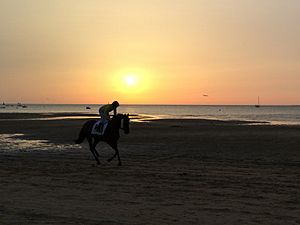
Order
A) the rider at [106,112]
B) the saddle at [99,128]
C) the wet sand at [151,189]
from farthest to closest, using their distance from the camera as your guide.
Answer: the saddle at [99,128] → the rider at [106,112] → the wet sand at [151,189]

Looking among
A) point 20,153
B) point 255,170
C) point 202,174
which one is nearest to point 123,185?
point 202,174

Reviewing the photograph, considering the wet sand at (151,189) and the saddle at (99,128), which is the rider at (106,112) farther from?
the wet sand at (151,189)

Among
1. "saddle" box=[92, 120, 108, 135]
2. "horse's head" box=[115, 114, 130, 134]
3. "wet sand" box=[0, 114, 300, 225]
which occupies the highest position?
"horse's head" box=[115, 114, 130, 134]

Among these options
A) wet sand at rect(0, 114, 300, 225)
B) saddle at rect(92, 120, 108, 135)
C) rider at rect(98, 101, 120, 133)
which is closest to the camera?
wet sand at rect(0, 114, 300, 225)

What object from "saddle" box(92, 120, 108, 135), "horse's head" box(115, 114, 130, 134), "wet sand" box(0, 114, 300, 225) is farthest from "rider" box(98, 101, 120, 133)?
"wet sand" box(0, 114, 300, 225)

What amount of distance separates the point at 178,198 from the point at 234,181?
2.97 metres

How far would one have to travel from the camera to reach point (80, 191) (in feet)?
36.8

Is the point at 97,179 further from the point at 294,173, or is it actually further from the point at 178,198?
the point at 294,173

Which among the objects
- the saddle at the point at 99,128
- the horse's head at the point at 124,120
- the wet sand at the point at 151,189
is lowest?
the wet sand at the point at 151,189

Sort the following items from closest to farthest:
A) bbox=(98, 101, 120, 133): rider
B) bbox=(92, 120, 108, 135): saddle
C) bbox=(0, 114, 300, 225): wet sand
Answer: bbox=(0, 114, 300, 225): wet sand
bbox=(98, 101, 120, 133): rider
bbox=(92, 120, 108, 135): saddle

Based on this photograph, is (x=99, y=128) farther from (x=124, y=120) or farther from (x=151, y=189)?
(x=151, y=189)

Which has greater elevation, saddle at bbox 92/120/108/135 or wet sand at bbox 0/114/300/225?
saddle at bbox 92/120/108/135

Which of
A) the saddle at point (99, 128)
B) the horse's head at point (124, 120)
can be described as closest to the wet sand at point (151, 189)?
the saddle at point (99, 128)

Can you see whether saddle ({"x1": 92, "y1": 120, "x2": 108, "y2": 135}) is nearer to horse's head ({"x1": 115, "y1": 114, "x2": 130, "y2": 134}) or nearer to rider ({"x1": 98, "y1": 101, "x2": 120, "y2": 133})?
rider ({"x1": 98, "y1": 101, "x2": 120, "y2": 133})
